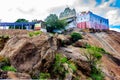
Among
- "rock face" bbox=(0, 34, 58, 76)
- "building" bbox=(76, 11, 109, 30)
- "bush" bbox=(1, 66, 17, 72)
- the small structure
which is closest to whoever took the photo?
"bush" bbox=(1, 66, 17, 72)

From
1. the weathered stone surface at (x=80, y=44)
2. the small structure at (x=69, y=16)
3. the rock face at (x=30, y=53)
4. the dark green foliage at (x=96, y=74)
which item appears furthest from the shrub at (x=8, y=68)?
the small structure at (x=69, y=16)

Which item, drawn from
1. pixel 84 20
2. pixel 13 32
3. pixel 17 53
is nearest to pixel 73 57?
pixel 17 53

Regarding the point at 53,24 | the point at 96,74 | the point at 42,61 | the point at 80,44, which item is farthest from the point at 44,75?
the point at 53,24

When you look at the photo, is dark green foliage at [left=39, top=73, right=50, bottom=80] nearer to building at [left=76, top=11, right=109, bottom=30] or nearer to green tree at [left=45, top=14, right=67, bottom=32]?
green tree at [left=45, top=14, right=67, bottom=32]

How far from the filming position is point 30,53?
33.8 meters

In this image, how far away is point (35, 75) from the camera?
31891mm

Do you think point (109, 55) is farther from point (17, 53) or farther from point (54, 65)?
point (17, 53)

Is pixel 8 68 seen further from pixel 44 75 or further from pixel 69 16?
pixel 69 16

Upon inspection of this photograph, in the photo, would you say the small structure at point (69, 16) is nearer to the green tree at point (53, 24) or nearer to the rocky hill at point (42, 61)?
the green tree at point (53, 24)

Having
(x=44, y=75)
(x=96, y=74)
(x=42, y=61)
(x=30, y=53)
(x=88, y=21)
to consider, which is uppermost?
(x=88, y=21)

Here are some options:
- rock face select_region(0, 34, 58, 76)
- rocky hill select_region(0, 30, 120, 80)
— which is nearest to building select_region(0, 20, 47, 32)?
rocky hill select_region(0, 30, 120, 80)

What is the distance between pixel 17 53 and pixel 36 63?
2.47m

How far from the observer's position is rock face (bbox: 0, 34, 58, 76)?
106 ft

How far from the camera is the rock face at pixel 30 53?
1272 inches
